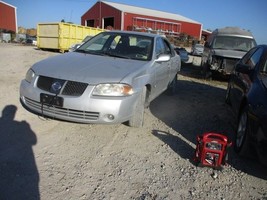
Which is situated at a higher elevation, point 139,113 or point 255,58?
point 255,58

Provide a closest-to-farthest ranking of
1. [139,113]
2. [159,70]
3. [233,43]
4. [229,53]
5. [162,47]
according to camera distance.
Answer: [139,113] < [159,70] < [162,47] < [229,53] < [233,43]

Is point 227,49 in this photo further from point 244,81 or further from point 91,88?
point 91,88

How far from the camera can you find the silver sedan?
382cm

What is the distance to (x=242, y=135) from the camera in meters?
3.94

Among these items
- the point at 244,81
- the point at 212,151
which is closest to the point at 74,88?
the point at 212,151

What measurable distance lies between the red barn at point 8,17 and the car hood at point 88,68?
3463 cm

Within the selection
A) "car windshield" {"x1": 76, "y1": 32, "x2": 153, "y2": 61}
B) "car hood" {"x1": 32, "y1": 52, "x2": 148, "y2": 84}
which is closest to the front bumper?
"car hood" {"x1": 32, "y1": 52, "x2": 148, "y2": 84}

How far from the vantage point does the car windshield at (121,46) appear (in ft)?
16.9

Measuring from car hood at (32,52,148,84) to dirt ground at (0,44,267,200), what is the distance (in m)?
0.88

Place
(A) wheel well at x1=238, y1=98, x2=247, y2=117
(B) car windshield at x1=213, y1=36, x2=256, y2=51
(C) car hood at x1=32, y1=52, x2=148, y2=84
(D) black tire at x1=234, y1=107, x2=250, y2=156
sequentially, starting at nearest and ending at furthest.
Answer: (D) black tire at x1=234, y1=107, x2=250, y2=156 → (C) car hood at x1=32, y1=52, x2=148, y2=84 → (A) wheel well at x1=238, y1=98, x2=247, y2=117 → (B) car windshield at x1=213, y1=36, x2=256, y2=51

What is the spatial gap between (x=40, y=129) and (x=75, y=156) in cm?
106

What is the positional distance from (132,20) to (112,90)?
119 feet

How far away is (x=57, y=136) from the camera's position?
4129mm

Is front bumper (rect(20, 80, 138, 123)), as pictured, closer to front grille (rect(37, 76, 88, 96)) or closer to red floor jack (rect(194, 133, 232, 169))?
front grille (rect(37, 76, 88, 96))
